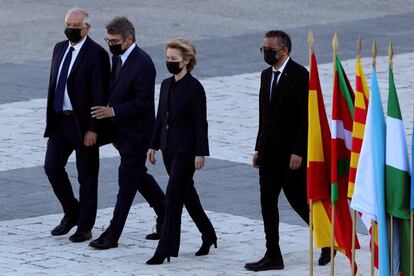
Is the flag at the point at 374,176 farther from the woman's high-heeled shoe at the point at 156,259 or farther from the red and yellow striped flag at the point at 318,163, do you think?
the woman's high-heeled shoe at the point at 156,259

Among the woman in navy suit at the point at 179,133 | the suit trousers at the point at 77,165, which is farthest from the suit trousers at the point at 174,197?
the suit trousers at the point at 77,165

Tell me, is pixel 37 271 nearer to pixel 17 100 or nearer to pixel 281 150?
pixel 281 150

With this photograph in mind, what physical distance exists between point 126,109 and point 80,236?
1216 millimetres

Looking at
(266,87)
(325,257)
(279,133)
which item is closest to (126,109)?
(266,87)

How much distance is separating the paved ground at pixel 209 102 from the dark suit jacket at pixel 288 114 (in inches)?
39.2

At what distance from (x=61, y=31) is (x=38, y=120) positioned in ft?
21.4

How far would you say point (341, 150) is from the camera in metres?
10.1

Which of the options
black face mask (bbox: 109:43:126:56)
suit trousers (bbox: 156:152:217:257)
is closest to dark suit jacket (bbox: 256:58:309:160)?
suit trousers (bbox: 156:152:217:257)

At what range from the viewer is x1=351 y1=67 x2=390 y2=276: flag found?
919cm

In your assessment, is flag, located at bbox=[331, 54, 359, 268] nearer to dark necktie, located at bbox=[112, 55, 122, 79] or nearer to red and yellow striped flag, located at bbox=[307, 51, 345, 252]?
red and yellow striped flag, located at bbox=[307, 51, 345, 252]

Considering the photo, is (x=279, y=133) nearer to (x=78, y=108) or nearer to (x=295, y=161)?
(x=295, y=161)

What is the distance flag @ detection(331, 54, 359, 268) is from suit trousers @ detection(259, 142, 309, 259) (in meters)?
0.70

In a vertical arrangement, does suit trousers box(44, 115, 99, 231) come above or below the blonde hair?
below

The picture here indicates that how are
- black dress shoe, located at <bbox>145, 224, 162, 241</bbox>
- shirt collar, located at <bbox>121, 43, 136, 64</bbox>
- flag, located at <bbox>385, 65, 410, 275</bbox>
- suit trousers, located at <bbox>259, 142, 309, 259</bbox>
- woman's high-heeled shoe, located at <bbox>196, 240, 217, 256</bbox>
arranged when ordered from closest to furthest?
1. flag, located at <bbox>385, 65, 410, 275</bbox>
2. suit trousers, located at <bbox>259, 142, 309, 259</bbox>
3. woman's high-heeled shoe, located at <bbox>196, 240, 217, 256</bbox>
4. shirt collar, located at <bbox>121, 43, 136, 64</bbox>
5. black dress shoe, located at <bbox>145, 224, 162, 241</bbox>
